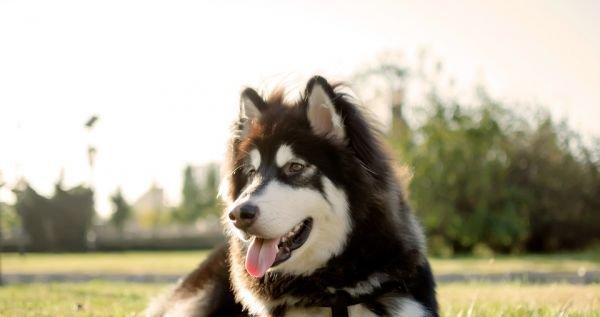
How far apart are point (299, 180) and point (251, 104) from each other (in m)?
0.99

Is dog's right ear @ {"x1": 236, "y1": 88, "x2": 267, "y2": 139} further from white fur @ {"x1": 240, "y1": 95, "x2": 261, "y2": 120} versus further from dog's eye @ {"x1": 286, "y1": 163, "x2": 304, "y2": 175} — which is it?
dog's eye @ {"x1": 286, "y1": 163, "x2": 304, "y2": 175}

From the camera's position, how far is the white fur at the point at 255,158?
487cm

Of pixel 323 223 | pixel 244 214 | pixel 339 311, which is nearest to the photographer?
pixel 244 214

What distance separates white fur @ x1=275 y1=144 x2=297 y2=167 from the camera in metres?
4.70

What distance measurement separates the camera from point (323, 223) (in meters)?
4.53

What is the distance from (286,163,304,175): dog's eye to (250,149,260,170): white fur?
284 millimetres

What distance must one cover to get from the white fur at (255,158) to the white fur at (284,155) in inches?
7.7

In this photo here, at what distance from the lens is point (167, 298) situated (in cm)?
609

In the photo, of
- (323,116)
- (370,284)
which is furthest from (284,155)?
(370,284)

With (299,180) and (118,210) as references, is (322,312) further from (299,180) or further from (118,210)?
(118,210)

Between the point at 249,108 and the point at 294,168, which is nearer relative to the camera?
the point at 294,168

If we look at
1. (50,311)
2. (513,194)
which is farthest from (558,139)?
(50,311)

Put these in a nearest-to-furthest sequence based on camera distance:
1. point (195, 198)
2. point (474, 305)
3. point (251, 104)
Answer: point (251, 104) < point (474, 305) < point (195, 198)

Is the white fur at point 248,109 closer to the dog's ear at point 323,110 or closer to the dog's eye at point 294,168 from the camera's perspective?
the dog's ear at point 323,110
